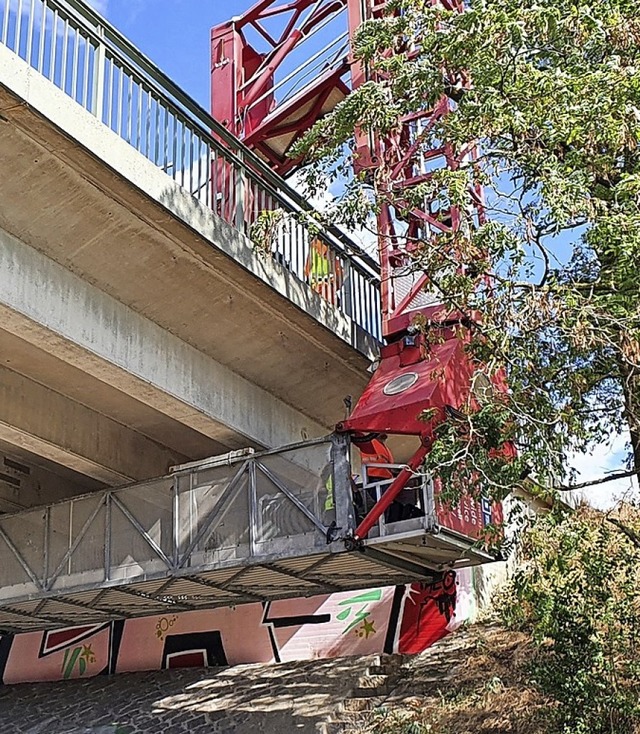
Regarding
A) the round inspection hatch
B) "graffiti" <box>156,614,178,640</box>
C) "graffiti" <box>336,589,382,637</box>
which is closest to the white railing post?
the round inspection hatch

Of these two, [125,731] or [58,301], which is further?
[125,731]

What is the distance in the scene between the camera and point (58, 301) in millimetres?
11391

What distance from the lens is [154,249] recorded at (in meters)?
12.0

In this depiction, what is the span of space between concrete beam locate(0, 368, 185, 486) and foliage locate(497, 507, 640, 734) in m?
6.58

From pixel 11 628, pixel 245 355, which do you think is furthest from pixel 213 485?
pixel 11 628

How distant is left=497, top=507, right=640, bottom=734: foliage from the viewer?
11.6m

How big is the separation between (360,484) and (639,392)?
3.66 meters

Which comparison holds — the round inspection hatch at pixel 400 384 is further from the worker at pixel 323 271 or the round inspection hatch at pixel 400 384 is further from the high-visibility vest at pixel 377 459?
the worker at pixel 323 271

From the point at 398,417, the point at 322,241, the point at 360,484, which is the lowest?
the point at 360,484

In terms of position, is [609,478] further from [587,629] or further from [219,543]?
[219,543]

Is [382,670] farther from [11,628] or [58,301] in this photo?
[58,301]

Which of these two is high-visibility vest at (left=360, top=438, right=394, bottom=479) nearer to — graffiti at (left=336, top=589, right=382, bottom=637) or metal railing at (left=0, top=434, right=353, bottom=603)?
metal railing at (left=0, top=434, right=353, bottom=603)

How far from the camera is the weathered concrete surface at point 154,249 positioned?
10.1 metres

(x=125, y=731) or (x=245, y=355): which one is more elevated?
(x=245, y=355)
